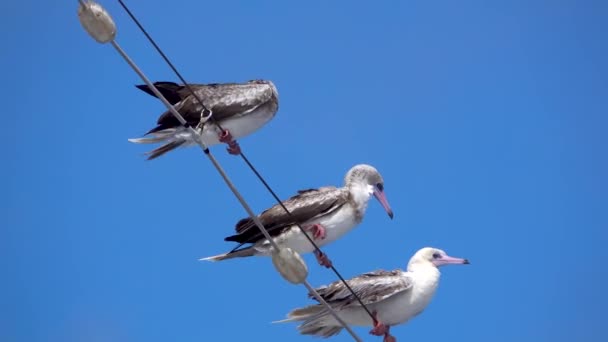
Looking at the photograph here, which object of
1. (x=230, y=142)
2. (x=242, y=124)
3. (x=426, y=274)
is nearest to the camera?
(x=230, y=142)

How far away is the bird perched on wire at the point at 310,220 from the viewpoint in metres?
17.6

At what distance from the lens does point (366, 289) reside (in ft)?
57.8

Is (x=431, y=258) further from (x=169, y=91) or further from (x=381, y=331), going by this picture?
(x=169, y=91)

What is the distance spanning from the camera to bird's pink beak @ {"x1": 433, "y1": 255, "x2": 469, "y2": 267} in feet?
62.1

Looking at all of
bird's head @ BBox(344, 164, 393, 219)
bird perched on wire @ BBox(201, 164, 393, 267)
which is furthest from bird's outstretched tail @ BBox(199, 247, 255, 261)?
bird's head @ BBox(344, 164, 393, 219)

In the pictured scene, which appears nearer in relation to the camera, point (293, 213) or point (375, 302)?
point (375, 302)

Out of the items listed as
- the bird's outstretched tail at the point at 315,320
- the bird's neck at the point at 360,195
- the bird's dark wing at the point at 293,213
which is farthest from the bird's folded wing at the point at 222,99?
the bird's outstretched tail at the point at 315,320

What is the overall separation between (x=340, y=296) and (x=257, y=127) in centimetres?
300

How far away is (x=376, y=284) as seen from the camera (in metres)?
17.7

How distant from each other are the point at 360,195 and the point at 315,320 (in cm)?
215

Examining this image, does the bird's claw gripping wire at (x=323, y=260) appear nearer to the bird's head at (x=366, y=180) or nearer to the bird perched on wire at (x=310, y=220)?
the bird perched on wire at (x=310, y=220)

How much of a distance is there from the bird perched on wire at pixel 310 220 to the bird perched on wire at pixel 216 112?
134 cm

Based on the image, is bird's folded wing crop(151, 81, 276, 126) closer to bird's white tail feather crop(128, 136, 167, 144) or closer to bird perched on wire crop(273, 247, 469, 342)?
bird's white tail feather crop(128, 136, 167, 144)

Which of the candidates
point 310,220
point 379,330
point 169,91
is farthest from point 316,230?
point 169,91
